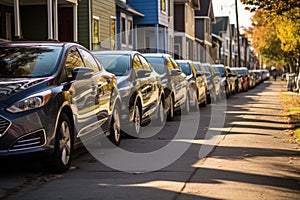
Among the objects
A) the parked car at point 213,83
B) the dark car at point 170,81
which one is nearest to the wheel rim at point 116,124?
the dark car at point 170,81

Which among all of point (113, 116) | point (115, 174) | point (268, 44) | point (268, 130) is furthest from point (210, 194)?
point (268, 44)

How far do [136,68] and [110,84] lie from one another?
2446 millimetres

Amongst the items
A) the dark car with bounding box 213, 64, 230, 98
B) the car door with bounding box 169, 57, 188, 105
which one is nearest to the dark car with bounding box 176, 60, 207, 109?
the car door with bounding box 169, 57, 188, 105

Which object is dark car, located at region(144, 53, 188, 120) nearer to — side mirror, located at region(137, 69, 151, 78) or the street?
side mirror, located at region(137, 69, 151, 78)

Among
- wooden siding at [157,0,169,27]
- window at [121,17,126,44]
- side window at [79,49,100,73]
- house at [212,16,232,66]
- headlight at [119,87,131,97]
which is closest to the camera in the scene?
side window at [79,49,100,73]

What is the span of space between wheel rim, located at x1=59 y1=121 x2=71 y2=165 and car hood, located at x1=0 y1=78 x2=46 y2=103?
0.68 m

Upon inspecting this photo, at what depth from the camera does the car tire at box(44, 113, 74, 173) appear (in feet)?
27.6

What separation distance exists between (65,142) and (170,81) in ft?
28.1

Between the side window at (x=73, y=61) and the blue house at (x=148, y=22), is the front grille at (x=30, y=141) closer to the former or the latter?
the side window at (x=73, y=61)

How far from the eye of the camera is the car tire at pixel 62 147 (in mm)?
8414

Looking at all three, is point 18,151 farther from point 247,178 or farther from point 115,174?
point 247,178

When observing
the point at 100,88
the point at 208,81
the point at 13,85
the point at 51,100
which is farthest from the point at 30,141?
the point at 208,81

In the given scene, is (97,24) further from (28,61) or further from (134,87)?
(28,61)

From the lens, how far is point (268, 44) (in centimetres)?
6438
